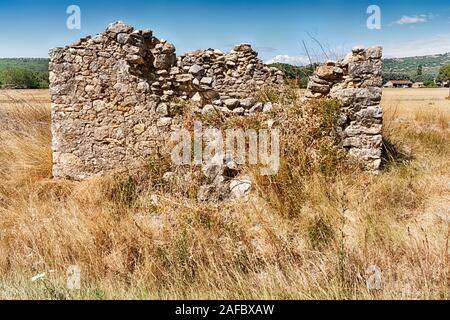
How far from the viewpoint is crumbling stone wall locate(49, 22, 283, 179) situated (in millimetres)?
5965

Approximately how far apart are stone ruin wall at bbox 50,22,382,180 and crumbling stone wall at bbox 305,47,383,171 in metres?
0.01

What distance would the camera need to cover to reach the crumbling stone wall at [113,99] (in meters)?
5.96

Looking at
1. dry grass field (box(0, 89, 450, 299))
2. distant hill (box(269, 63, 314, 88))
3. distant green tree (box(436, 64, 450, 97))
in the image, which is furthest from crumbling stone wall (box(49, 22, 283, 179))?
distant green tree (box(436, 64, 450, 97))

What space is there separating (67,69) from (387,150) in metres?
5.22

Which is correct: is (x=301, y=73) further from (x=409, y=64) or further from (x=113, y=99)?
(x=409, y=64)

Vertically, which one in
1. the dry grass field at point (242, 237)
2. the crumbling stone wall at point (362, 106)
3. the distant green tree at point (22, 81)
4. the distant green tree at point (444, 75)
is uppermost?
the distant green tree at point (444, 75)

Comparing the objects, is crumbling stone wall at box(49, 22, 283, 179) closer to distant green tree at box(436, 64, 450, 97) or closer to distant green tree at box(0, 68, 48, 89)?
distant green tree at box(0, 68, 48, 89)

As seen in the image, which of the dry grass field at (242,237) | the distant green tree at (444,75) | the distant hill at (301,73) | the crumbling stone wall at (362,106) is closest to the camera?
the dry grass field at (242,237)

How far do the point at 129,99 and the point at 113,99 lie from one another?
239mm

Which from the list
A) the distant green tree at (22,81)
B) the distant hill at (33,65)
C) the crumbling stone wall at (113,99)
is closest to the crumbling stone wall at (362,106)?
the crumbling stone wall at (113,99)

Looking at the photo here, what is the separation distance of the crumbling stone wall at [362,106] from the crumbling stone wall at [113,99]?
187 centimetres

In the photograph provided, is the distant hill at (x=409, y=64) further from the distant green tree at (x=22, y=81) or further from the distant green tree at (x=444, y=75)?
the distant green tree at (x=22, y=81)

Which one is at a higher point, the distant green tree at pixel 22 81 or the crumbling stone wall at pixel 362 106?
the distant green tree at pixel 22 81

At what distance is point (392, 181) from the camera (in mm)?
5430
